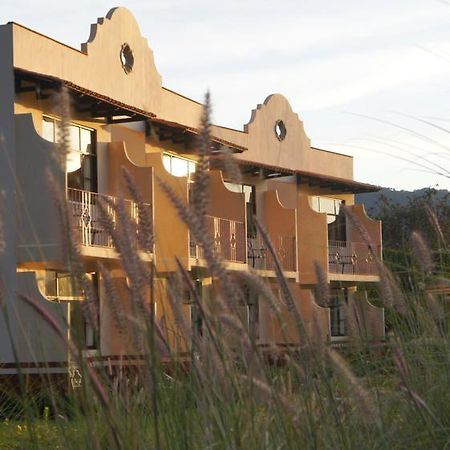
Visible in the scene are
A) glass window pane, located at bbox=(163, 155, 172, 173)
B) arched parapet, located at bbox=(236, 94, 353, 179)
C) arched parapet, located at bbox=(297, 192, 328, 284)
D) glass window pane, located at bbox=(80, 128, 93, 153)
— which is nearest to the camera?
glass window pane, located at bbox=(80, 128, 93, 153)

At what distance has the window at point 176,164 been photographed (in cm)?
2380

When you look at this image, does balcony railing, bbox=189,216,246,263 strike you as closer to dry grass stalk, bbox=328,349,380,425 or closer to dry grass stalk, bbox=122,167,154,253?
dry grass stalk, bbox=328,349,380,425

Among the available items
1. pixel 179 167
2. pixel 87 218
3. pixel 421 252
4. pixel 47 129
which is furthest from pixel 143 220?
pixel 179 167

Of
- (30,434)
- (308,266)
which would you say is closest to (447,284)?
(30,434)

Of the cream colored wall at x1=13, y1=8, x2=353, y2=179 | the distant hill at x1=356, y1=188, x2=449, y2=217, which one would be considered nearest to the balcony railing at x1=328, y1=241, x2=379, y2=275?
the cream colored wall at x1=13, y1=8, x2=353, y2=179

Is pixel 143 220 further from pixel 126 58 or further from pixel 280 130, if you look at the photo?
pixel 280 130

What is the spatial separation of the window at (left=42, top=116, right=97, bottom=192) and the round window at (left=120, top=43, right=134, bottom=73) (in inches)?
81.9

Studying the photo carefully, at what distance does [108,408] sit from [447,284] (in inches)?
98.2

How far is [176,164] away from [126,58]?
2.70 m

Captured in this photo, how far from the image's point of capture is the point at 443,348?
486cm

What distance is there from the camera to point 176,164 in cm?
2439

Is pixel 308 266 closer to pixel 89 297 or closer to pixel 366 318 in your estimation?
pixel 366 318

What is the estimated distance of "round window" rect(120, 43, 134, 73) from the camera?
73.5 feet

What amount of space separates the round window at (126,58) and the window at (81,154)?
6.83 feet
